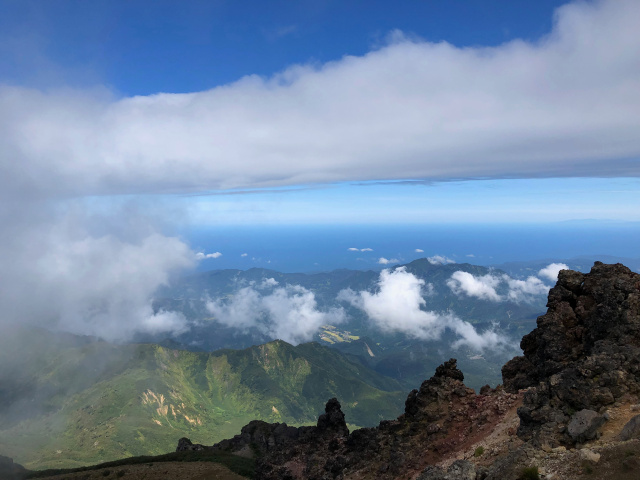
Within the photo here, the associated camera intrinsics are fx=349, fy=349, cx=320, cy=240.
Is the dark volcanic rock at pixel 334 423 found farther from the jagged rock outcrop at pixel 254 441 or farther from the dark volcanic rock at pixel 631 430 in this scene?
the jagged rock outcrop at pixel 254 441

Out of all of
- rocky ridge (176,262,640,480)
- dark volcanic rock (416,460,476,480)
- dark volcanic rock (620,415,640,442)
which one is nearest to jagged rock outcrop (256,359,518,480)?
rocky ridge (176,262,640,480)

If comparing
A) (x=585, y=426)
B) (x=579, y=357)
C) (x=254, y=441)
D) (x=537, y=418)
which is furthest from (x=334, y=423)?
(x=254, y=441)

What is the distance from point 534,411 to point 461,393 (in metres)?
18.1

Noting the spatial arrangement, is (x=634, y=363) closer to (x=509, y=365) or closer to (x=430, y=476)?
(x=430, y=476)

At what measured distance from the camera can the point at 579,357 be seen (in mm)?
38500

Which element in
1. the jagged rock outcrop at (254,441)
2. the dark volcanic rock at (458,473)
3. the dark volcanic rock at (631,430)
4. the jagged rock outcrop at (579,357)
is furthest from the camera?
the jagged rock outcrop at (254,441)

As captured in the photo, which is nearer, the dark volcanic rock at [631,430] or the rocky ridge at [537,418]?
the dark volcanic rock at [631,430]

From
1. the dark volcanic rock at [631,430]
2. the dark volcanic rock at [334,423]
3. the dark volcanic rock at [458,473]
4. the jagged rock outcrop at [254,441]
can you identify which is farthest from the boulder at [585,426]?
the jagged rock outcrop at [254,441]

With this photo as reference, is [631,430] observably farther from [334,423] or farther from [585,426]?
[334,423]

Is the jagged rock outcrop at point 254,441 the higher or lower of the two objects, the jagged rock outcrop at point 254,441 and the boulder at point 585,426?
the lower

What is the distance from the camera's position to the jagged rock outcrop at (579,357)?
25828 millimetres

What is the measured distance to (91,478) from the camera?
6725cm

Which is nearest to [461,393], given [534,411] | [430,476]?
Answer: [534,411]

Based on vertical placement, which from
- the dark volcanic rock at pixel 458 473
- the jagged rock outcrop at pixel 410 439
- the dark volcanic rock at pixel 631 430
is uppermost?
the dark volcanic rock at pixel 631 430
